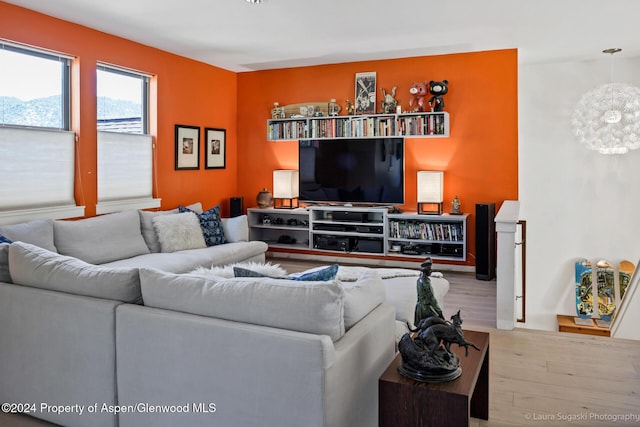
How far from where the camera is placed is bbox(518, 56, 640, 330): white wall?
675cm

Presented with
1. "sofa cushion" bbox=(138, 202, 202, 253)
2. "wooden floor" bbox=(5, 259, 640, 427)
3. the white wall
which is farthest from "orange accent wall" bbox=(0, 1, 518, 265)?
"wooden floor" bbox=(5, 259, 640, 427)

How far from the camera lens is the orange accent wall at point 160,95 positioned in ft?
15.6

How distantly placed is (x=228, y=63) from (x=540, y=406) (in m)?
5.59

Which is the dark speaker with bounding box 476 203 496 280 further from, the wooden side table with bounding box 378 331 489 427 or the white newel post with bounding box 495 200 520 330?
the wooden side table with bounding box 378 331 489 427

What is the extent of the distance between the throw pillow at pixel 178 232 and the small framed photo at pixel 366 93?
8.48 ft

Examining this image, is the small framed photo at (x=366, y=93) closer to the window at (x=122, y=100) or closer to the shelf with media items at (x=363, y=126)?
the shelf with media items at (x=363, y=126)

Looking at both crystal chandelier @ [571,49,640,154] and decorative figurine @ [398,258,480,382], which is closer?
decorative figurine @ [398,258,480,382]

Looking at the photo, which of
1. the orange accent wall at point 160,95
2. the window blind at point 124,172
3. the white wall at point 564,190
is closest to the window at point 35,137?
the orange accent wall at point 160,95

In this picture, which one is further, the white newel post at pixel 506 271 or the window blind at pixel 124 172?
the window blind at pixel 124 172

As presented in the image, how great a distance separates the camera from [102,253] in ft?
15.1

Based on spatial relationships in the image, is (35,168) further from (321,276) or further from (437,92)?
(437,92)

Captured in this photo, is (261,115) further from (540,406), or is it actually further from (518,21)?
(540,406)

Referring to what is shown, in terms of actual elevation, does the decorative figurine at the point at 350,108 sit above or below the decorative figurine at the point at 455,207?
above

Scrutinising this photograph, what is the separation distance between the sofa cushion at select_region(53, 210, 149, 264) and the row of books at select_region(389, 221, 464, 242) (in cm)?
290
